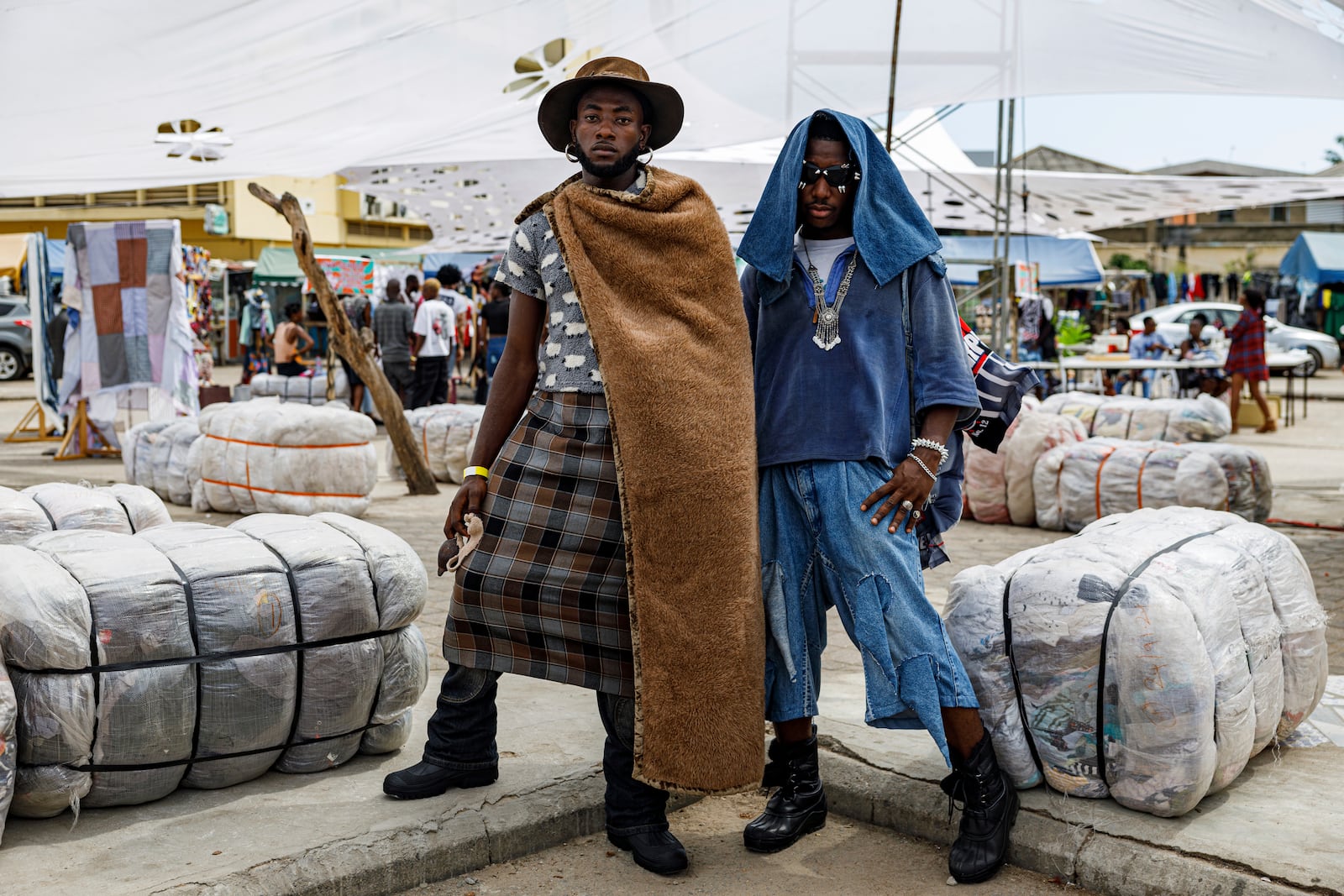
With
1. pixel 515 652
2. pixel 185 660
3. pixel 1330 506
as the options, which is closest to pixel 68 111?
pixel 185 660

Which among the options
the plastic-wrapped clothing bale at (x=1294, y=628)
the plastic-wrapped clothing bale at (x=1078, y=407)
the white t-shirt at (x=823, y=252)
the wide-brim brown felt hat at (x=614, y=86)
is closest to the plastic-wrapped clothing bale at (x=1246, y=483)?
the plastic-wrapped clothing bale at (x=1078, y=407)

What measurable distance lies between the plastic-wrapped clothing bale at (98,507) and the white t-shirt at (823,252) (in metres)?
2.93

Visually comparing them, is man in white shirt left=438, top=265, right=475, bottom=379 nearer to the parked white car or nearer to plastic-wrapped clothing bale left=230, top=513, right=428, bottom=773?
plastic-wrapped clothing bale left=230, top=513, right=428, bottom=773

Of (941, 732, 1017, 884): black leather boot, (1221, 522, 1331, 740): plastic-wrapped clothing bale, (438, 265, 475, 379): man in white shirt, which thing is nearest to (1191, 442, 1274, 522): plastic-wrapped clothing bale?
(1221, 522, 1331, 740): plastic-wrapped clothing bale

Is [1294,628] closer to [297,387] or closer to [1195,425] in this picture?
[1195,425]

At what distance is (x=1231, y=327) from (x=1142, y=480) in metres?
19.6

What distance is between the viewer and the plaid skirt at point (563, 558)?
2.80 metres

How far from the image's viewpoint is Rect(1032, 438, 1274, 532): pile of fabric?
7.51 meters

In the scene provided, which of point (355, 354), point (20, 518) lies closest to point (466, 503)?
point (20, 518)

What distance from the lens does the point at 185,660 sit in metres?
2.98

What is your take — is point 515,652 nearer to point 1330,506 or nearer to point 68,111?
point 68,111

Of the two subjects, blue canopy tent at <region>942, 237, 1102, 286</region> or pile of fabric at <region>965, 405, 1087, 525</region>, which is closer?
pile of fabric at <region>965, 405, 1087, 525</region>

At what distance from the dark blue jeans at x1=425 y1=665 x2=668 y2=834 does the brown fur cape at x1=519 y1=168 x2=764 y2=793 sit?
0.16 meters

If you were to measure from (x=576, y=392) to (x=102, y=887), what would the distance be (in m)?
1.40
